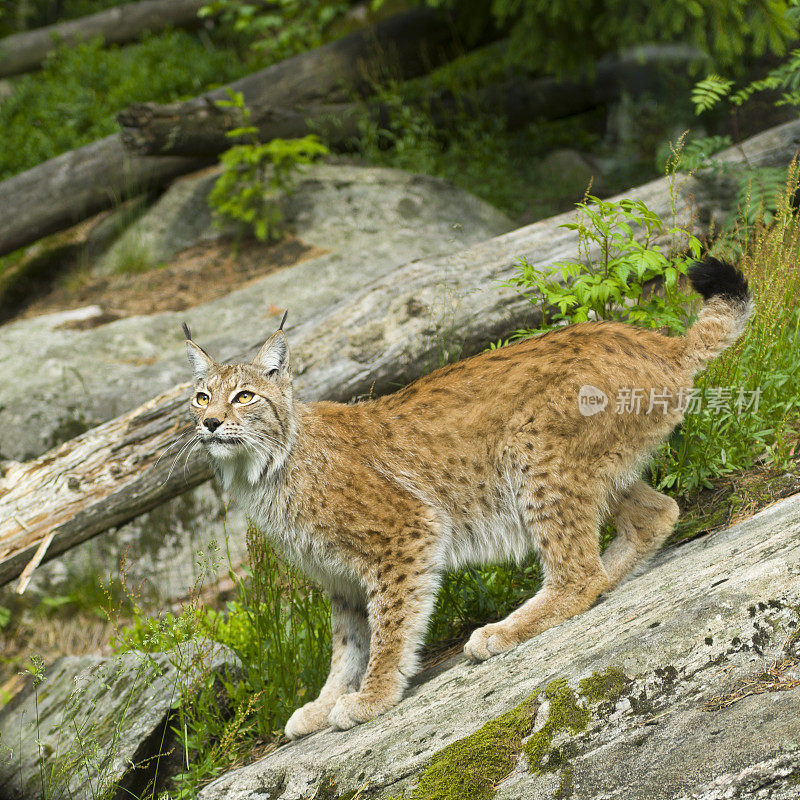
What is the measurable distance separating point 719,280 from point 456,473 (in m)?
1.45

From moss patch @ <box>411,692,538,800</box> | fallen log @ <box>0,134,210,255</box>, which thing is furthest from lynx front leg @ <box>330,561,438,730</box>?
fallen log @ <box>0,134,210,255</box>

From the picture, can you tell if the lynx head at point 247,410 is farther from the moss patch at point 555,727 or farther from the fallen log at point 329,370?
the moss patch at point 555,727

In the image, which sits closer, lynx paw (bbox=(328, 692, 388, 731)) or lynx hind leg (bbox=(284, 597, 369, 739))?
lynx paw (bbox=(328, 692, 388, 731))

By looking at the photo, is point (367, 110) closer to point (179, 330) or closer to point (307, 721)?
point (179, 330)

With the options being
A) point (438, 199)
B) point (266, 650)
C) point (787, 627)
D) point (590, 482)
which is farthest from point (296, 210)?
point (787, 627)

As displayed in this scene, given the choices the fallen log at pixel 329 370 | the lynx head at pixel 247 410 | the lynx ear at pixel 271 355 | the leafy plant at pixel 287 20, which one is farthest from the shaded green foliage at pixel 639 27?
the lynx head at pixel 247 410

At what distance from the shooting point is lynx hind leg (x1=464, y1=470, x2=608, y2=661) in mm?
3670

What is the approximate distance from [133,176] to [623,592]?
24.9 ft

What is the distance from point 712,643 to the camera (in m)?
2.68

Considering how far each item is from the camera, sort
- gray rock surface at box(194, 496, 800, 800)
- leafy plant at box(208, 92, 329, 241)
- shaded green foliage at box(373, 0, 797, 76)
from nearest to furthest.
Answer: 1. gray rock surface at box(194, 496, 800, 800)
2. shaded green foliage at box(373, 0, 797, 76)
3. leafy plant at box(208, 92, 329, 241)

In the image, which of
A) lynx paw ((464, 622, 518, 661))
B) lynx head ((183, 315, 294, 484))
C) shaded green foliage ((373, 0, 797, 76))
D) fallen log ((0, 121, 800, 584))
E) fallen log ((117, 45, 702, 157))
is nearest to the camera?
lynx paw ((464, 622, 518, 661))

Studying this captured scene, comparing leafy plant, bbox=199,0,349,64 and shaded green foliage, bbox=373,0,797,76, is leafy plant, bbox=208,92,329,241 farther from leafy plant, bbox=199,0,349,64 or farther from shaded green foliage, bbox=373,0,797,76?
leafy plant, bbox=199,0,349,64

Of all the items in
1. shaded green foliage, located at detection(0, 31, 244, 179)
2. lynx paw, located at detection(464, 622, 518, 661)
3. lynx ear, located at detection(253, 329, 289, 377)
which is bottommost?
lynx paw, located at detection(464, 622, 518, 661)

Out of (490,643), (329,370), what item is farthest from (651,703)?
(329,370)
